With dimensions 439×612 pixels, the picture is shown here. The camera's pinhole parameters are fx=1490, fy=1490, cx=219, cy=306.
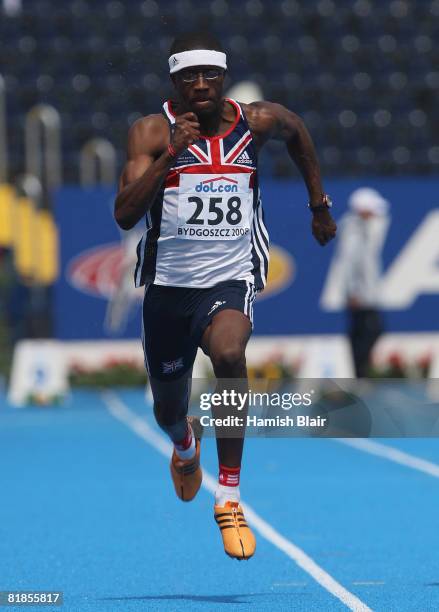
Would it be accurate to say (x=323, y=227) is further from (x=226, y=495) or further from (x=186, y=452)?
(x=186, y=452)

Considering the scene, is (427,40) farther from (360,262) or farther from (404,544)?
(404,544)

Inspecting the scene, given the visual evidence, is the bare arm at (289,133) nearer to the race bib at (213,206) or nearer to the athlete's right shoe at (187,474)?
the race bib at (213,206)

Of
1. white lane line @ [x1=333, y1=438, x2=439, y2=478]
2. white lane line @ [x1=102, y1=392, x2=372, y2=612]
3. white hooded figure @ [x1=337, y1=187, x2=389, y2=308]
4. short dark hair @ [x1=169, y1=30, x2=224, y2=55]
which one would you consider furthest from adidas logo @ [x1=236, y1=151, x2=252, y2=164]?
white hooded figure @ [x1=337, y1=187, x2=389, y2=308]

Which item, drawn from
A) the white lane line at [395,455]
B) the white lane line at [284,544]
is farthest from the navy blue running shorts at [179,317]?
the white lane line at [395,455]

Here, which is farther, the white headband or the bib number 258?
the bib number 258

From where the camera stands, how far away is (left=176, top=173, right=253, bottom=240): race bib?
597cm

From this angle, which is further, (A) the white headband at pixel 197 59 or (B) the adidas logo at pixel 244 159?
(B) the adidas logo at pixel 244 159

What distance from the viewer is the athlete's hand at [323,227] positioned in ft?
20.8

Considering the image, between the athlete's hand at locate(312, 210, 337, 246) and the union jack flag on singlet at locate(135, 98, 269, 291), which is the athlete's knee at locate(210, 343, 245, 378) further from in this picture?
the athlete's hand at locate(312, 210, 337, 246)

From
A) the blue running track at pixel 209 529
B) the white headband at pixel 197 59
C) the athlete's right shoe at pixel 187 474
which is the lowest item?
the blue running track at pixel 209 529

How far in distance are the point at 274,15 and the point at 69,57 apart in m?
3.55

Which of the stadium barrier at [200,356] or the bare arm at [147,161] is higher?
the bare arm at [147,161]

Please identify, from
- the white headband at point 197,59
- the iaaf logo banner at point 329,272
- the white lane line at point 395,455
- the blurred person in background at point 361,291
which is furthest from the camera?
the iaaf logo banner at point 329,272

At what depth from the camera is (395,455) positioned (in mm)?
12445
